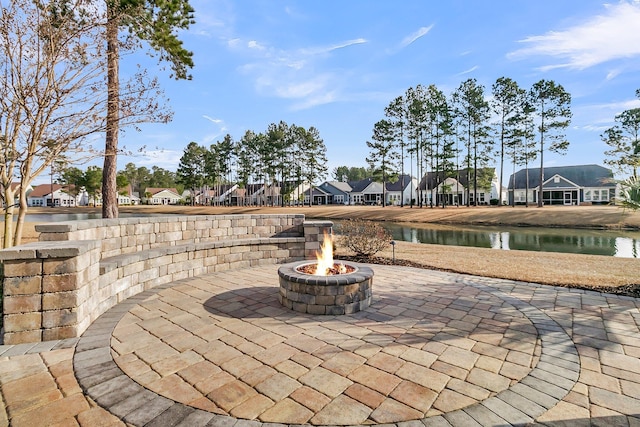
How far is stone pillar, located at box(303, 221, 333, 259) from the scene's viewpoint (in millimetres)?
8617

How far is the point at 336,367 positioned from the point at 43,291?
3.44 m

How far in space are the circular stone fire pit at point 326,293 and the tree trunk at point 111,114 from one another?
21.8 feet

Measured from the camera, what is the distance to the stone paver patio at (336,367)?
2318 mm

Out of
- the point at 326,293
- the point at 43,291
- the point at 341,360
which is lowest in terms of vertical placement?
the point at 341,360

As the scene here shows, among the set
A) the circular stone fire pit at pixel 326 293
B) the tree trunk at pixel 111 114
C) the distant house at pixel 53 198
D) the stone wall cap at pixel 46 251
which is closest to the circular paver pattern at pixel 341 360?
the circular stone fire pit at pixel 326 293

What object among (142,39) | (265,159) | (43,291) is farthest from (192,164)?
(43,291)

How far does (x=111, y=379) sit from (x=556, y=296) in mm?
6687

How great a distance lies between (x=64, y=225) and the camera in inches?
178

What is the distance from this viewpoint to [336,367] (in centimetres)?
298

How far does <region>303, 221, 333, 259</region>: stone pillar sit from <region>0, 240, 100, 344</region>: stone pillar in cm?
555

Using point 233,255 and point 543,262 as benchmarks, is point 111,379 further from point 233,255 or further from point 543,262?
point 543,262

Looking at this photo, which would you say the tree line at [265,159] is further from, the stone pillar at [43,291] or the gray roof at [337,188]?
the stone pillar at [43,291]

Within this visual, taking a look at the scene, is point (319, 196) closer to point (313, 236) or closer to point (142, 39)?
point (142, 39)

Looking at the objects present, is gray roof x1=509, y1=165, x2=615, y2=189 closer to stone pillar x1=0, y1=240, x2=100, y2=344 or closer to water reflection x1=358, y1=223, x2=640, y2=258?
water reflection x1=358, y1=223, x2=640, y2=258
